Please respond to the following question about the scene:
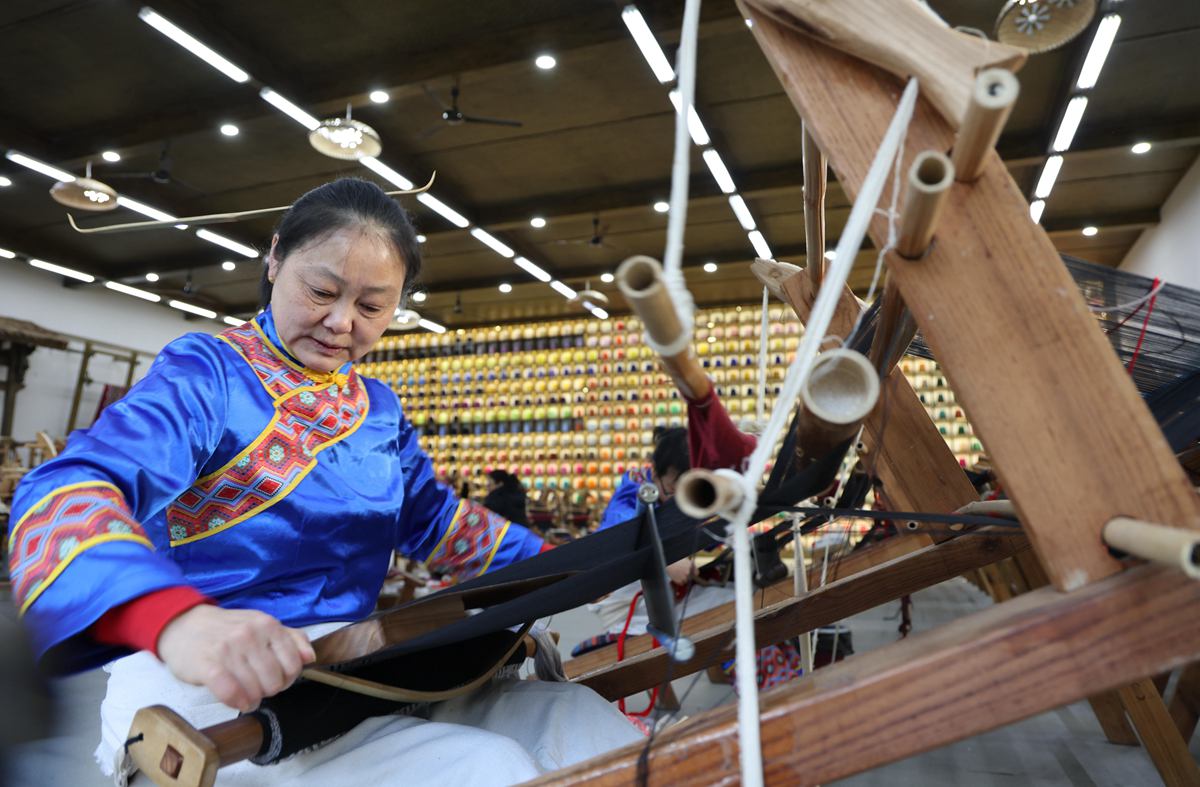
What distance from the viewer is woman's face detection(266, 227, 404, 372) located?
101cm

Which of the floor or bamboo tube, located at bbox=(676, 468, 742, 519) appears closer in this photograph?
bamboo tube, located at bbox=(676, 468, 742, 519)

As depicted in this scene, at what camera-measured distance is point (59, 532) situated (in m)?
0.62

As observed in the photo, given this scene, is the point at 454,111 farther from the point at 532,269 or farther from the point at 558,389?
the point at 558,389

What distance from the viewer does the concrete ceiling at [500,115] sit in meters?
4.74

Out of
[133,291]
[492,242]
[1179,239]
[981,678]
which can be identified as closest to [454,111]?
[492,242]

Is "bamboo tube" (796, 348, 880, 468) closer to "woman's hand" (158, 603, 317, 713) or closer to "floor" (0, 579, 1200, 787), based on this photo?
"woman's hand" (158, 603, 317, 713)

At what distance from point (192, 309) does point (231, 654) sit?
13031mm

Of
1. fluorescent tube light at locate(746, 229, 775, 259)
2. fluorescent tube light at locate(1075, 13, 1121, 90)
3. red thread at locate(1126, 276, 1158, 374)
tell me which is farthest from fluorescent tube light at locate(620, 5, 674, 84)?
red thread at locate(1126, 276, 1158, 374)

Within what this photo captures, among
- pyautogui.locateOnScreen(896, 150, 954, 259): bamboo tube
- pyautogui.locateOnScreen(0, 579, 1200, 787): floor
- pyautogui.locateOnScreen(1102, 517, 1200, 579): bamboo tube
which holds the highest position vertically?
pyautogui.locateOnScreen(896, 150, 954, 259): bamboo tube

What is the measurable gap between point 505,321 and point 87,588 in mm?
11357

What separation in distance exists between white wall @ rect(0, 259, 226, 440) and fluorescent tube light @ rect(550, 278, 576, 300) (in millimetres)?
5701

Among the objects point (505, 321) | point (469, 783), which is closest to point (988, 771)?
point (469, 783)

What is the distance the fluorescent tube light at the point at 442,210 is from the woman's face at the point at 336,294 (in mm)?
6052

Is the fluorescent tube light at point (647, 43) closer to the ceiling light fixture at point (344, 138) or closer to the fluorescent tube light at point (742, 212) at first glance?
the ceiling light fixture at point (344, 138)
